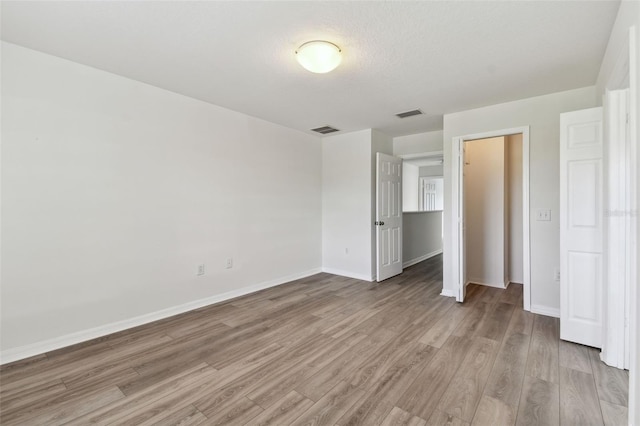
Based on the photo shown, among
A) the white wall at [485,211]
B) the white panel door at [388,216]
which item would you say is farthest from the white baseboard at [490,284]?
the white panel door at [388,216]

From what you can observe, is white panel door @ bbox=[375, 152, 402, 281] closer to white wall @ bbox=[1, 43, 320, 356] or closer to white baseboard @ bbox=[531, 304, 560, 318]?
white wall @ bbox=[1, 43, 320, 356]

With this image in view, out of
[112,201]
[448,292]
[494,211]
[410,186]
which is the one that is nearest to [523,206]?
[494,211]

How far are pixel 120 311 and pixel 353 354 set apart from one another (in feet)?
7.55

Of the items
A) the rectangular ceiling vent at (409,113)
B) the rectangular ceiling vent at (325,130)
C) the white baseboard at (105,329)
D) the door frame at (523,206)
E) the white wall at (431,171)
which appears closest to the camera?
the white baseboard at (105,329)

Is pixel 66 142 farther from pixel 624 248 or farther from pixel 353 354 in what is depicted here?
pixel 624 248

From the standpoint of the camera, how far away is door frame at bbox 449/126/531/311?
330 centimetres

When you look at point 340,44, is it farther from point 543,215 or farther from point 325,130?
point 543,215

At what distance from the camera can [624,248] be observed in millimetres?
2066

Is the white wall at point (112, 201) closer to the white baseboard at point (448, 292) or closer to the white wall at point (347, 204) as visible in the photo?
the white wall at point (347, 204)

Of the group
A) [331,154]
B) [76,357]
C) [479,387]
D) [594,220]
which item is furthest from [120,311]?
[594,220]

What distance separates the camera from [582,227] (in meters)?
2.46

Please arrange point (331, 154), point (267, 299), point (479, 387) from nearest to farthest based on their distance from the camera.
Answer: point (479, 387), point (267, 299), point (331, 154)

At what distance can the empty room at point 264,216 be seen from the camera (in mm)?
1820

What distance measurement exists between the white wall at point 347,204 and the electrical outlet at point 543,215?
218cm
